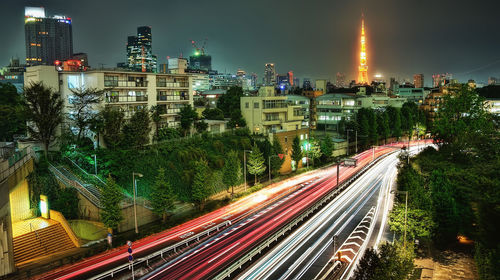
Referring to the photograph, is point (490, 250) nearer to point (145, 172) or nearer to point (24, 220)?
point (145, 172)

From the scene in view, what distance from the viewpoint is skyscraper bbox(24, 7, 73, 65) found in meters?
173

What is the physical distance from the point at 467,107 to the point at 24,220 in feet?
150

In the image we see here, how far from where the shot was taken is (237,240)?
24.2 m

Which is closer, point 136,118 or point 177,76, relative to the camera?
point 136,118

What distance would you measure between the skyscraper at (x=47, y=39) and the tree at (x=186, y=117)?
148770 millimetres

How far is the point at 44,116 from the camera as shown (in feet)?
100

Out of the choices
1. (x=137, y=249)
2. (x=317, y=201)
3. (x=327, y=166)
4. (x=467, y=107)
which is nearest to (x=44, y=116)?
(x=137, y=249)

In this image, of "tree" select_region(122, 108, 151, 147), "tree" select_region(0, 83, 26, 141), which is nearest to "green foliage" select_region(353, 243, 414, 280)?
"tree" select_region(122, 108, 151, 147)

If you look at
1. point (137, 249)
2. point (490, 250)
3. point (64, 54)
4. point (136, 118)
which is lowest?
point (137, 249)

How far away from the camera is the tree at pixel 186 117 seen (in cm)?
4384

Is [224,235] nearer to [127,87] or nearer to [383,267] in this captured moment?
[383,267]

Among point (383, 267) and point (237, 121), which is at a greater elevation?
point (237, 121)

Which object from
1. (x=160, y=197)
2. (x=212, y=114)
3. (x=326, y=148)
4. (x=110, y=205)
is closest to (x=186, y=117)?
(x=212, y=114)

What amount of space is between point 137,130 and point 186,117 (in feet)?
30.1
